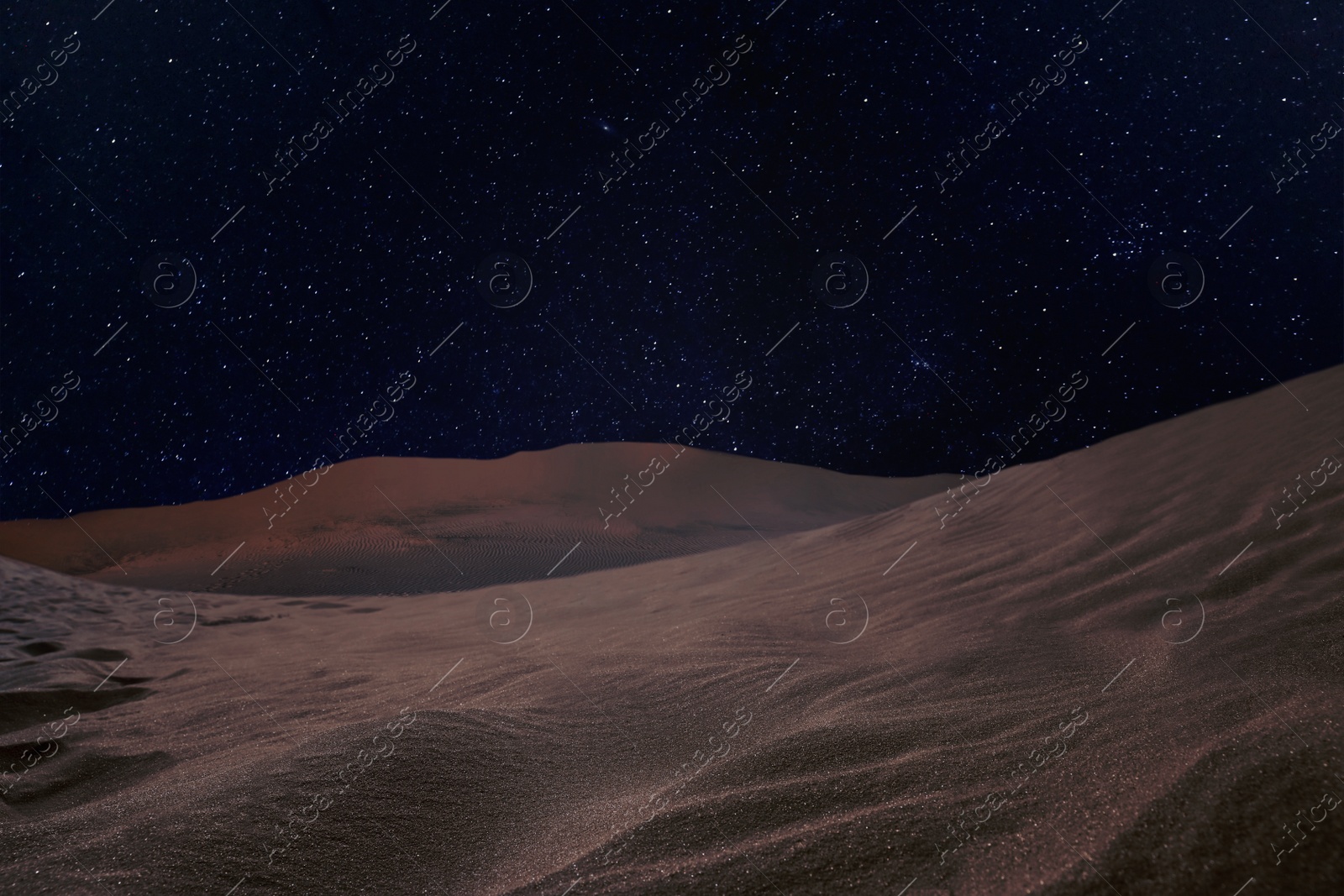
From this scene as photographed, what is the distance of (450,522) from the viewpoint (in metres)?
12.5

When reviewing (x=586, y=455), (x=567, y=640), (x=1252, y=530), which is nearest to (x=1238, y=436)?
(x=1252, y=530)

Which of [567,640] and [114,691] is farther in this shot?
[567,640]

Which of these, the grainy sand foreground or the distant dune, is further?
the distant dune

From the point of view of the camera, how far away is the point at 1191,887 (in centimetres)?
136

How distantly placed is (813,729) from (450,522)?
11078 millimetres

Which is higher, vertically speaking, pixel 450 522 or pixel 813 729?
pixel 450 522

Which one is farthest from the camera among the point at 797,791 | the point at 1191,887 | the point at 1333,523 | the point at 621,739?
the point at 1333,523

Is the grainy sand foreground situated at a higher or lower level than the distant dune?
lower

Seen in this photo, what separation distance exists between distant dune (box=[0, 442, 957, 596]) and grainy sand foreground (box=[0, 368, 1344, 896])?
526cm

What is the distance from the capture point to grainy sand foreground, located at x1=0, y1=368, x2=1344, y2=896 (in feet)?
5.22

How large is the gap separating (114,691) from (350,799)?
9.01 ft

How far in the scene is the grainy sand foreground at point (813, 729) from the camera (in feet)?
5.22

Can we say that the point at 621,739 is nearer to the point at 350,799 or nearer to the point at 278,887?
the point at 350,799

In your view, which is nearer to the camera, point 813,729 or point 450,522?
point 813,729
